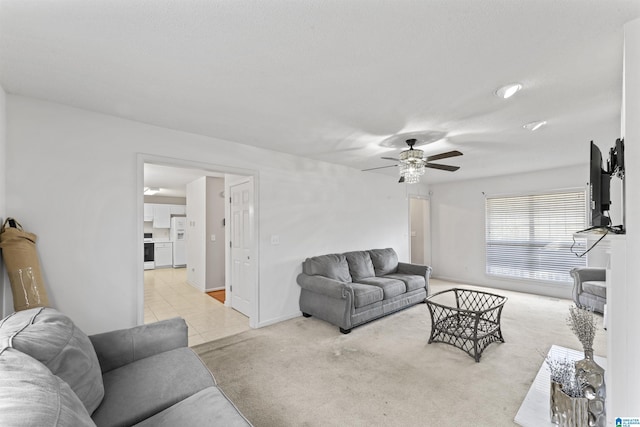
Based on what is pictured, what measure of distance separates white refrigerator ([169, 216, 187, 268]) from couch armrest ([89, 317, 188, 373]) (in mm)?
7453

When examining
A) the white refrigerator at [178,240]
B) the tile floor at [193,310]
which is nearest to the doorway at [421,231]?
the tile floor at [193,310]

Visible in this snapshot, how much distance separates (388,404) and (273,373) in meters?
1.07

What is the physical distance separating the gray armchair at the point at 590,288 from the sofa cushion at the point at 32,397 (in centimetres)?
553

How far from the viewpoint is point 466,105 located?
8.11 ft

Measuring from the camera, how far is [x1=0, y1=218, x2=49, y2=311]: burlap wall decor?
6.89ft

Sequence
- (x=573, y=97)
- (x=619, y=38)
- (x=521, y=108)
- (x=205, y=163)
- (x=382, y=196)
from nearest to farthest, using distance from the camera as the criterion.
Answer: (x=619, y=38) → (x=573, y=97) → (x=521, y=108) → (x=205, y=163) → (x=382, y=196)

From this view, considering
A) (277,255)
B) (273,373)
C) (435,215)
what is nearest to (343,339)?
(273,373)

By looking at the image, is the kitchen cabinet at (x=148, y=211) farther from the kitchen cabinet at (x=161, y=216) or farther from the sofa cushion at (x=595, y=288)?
the sofa cushion at (x=595, y=288)

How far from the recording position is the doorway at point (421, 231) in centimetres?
717

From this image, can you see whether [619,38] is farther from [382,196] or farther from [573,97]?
[382,196]

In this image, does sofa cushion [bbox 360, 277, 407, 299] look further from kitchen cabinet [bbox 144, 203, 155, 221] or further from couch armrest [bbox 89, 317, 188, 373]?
kitchen cabinet [bbox 144, 203, 155, 221]

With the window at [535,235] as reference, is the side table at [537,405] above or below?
below

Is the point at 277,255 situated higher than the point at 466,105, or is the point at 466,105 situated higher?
the point at 466,105

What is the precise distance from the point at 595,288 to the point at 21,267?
6.50 metres
